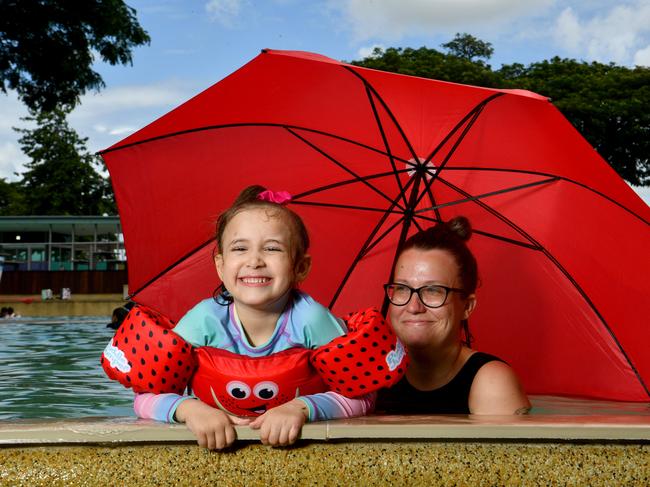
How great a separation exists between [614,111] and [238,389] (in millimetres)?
40751

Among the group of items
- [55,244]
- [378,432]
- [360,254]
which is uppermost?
[55,244]

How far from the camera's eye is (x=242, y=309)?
320cm

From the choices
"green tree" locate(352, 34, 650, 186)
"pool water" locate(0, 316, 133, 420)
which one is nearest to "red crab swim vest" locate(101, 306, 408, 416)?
"pool water" locate(0, 316, 133, 420)

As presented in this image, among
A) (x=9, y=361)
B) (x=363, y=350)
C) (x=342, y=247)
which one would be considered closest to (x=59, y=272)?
(x=9, y=361)

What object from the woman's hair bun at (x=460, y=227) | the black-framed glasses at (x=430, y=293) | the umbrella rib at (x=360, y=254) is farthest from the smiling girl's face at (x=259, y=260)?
the umbrella rib at (x=360, y=254)

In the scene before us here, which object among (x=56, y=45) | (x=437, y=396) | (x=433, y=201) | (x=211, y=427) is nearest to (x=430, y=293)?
(x=437, y=396)

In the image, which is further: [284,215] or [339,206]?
[339,206]

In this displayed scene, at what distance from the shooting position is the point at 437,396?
4.08 m

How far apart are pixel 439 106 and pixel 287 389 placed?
1977mm

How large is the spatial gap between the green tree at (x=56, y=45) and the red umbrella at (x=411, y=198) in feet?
68.1

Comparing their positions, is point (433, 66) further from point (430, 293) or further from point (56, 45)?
point (430, 293)

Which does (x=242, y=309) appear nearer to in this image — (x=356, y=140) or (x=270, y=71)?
(x=270, y=71)

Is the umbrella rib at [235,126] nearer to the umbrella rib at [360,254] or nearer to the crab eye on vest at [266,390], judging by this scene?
the umbrella rib at [360,254]

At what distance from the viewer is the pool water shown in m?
6.94
